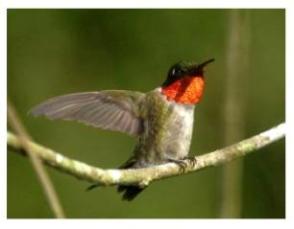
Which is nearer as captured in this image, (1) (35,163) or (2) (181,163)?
(1) (35,163)

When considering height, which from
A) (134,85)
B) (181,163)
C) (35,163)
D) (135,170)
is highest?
(35,163)

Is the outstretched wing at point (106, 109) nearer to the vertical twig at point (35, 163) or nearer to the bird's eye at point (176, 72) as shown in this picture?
the bird's eye at point (176, 72)

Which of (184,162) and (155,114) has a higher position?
(155,114)

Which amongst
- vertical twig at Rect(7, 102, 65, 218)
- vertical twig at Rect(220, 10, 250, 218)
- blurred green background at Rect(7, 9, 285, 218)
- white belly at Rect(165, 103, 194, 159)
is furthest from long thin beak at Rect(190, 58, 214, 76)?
vertical twig at Rect(7, 102, 65, 218)

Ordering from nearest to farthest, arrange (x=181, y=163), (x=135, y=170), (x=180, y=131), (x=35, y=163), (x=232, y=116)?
(x=35, y=163)
(x=232, y=116)
(x=135, y=170)
(x=181, y=163)
(x=180, y=131)

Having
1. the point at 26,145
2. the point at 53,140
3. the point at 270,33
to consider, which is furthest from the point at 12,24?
the point at 26,145

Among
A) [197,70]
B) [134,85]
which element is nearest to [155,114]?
[197,70]

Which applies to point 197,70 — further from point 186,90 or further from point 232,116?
point 232,116

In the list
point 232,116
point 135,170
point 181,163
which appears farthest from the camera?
point 181,163
